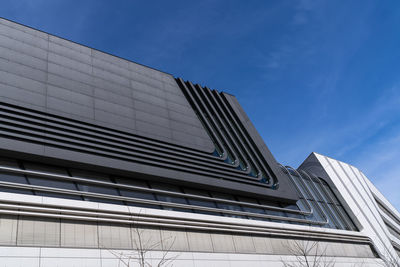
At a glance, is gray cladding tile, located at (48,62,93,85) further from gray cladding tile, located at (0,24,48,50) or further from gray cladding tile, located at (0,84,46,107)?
gray cladding tile, located at (0,84,46,107)

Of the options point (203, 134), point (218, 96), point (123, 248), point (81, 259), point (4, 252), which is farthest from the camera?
point (218, 96)

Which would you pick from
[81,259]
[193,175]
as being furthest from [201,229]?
[81,259]

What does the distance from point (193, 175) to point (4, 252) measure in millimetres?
10977

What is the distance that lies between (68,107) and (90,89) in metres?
2.59

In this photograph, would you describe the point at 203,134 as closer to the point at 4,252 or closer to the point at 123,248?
the point at 123,248

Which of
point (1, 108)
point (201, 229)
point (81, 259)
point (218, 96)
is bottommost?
point (81, 259)

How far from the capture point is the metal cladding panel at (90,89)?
18484mm

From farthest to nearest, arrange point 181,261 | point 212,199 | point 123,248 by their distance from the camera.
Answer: point 212,199
point 181,261
point 123,248

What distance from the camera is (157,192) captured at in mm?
18609

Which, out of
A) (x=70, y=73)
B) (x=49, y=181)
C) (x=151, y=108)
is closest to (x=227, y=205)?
(x=151, y=108)

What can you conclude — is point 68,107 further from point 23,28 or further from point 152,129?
point 23,28

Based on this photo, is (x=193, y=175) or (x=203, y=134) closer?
(x=193, y=175)

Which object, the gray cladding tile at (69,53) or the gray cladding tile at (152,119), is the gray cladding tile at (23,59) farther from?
the gray cladding tile at (152,119)

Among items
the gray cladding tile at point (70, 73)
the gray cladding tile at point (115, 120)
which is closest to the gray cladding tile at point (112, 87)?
the gray cladding tile at point (70, 73)
